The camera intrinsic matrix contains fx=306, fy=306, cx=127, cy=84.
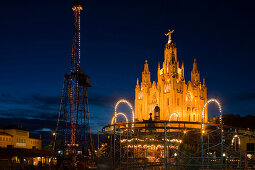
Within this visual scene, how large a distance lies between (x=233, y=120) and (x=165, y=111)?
2284 cm

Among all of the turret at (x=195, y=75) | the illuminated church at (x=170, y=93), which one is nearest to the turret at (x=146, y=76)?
the illuminated church at (x=170, y=93)

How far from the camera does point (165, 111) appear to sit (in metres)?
107

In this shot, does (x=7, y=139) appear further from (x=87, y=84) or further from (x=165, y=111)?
(x=165, y=111)

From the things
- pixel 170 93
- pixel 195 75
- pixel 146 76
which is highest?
pixel 195 75

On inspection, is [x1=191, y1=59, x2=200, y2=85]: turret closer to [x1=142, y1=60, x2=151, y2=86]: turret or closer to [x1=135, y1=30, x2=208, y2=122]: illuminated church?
[x1=135, y1=30, x2=208, y2=122]: illuminated church

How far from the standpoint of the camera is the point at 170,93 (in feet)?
353

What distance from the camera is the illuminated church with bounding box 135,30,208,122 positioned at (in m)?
107

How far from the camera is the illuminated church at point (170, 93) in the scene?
107 meters

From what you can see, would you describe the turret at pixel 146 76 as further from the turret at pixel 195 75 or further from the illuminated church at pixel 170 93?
the turret at pixel 195 75

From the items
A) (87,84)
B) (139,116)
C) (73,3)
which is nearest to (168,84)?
(139,116)

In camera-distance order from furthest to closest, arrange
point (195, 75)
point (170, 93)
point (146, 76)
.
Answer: point (195, 75) < point (146, 76) < point (170, 93)

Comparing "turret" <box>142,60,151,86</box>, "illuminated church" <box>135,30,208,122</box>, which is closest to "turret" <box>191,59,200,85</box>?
"illuminated church" <box>135,30,208,122</box>

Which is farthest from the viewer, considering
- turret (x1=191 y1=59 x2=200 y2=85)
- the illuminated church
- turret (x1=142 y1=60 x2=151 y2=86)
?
turret (x1=191 y1=59 x2=200 y2=85)

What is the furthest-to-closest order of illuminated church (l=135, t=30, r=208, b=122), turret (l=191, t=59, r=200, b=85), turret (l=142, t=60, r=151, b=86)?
turret (l=191, t=59, r=200, b=85) → turret (l=142, t=60, r=151, b=86) → illuminated church (l=135, t=30, r=208, b=122)
